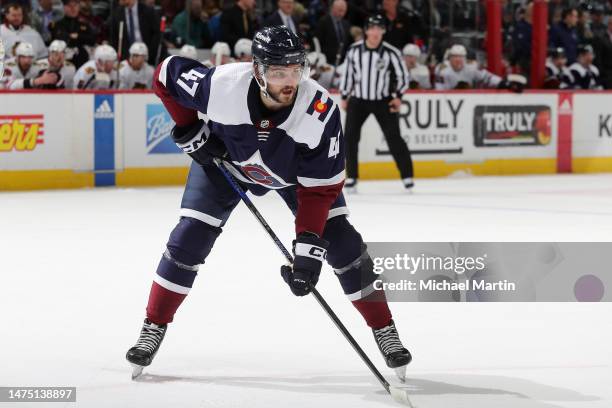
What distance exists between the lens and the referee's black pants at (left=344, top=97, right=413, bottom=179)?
887 cm

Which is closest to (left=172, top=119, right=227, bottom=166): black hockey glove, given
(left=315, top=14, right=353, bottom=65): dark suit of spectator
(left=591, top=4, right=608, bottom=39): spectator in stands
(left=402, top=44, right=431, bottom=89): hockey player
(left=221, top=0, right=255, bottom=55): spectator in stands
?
(left=221, top=0, right=255, bottom=55): spectator in stands

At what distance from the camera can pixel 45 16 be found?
9766mm

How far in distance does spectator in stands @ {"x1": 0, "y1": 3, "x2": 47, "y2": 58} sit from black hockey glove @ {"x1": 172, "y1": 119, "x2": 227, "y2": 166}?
20.9 feet

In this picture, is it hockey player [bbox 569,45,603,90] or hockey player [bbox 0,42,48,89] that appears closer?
hockey player [bbox 0,42,48,89]

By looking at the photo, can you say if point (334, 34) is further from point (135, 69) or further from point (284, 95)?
point (284, 95)

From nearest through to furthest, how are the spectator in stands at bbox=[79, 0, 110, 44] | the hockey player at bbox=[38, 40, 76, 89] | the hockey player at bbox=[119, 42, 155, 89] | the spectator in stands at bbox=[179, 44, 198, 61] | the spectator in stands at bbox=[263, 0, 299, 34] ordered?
1. the hockey player at bbox=[38, 40, 76, 89]
2. the hockey player at bbox=[119, 42, 155, 89]
3. the spectator in stands at bbox=[179, 44, 198, 61]
4. the spectator in stands at bbox=[79, 0, 110, 44]
5. the spectator in stands at bbox=[263, 0, 299, 34]

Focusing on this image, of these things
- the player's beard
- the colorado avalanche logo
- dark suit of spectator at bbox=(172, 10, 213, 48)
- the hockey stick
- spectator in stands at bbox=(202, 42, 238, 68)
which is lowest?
the hockey stick

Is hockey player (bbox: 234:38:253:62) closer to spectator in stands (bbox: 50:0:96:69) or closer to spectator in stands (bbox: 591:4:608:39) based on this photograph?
spectator in stands (bbox: 50:0:96:69)

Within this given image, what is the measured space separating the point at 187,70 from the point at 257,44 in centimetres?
33

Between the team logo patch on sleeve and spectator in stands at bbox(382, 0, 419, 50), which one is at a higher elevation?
spectator in stands at bbox(382, 0, 419, 50)

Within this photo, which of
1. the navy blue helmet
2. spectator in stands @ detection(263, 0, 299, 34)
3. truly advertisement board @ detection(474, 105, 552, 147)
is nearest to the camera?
the navy blue helmet

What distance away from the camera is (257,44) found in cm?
320

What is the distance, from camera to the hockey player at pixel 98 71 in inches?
365

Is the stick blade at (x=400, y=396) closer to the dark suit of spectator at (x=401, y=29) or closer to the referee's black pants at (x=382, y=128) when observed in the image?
the referee's black pants at (x=382, y=128)
